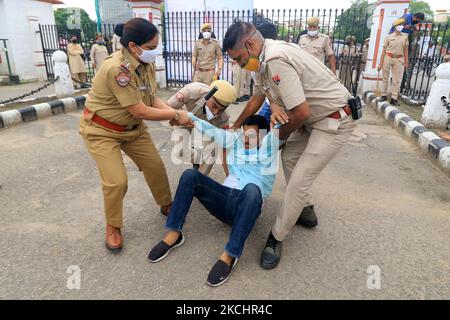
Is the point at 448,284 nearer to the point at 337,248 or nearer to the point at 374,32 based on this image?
the point at 337,248

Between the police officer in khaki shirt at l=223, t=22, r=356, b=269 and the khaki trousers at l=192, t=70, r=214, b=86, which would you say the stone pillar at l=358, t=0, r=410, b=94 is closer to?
the khaki trousers at l=192, t=70, r=214, b=86

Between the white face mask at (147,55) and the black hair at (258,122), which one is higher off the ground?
the white face mask at (147,55)

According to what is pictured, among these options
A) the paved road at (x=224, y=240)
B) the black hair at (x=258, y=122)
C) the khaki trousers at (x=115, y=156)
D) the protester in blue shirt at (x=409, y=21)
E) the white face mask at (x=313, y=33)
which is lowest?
the paved road at (x=224, y=240)

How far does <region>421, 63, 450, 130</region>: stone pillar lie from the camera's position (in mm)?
5020

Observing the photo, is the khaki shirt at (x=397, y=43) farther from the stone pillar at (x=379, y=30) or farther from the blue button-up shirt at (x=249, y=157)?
the blue button-up shirt at (x=249, y=157)

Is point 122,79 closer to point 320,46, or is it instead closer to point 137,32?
point 137,32

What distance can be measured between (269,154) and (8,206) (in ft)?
8.02

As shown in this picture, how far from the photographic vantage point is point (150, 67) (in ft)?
8.20

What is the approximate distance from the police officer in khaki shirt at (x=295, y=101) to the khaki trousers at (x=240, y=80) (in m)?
5.88

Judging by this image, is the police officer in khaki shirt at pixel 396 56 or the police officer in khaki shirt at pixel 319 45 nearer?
the police officer in khaki shirt at pixel 319 45

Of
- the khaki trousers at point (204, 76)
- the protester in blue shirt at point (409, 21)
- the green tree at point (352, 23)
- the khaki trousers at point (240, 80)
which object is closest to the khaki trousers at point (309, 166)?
the khaki trousers at point (204, 76)

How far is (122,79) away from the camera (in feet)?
7.09

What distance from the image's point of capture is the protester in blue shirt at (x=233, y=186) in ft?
7.21

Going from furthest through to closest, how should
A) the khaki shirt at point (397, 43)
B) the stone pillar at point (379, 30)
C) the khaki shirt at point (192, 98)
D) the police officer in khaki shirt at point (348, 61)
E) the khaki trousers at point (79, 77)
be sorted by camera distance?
the khaki trousers at point (79, 77) < the police officer in khaki shirt at point (348, 61) < the stone pillar at point (379, 30) < the khaki shirt at point (397, 43) < the khaki shirt at point (192, 98)
